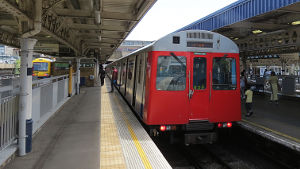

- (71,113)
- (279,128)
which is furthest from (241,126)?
(71,113)

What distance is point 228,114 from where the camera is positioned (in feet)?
18.2

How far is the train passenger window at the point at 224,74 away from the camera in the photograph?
5.48m

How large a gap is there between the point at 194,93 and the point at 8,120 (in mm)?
3977

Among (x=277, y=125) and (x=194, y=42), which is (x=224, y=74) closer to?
(x=194, y=42)

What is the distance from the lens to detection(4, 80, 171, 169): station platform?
12.7 ft

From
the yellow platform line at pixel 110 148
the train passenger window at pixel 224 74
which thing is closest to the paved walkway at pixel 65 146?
the yellow platform line at pixel 110 148

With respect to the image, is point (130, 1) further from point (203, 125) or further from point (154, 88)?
point (203, 125)

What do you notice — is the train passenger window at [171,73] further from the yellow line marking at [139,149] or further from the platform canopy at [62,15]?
the platform canopy at [62,15]

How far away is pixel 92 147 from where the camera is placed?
15.5 ft

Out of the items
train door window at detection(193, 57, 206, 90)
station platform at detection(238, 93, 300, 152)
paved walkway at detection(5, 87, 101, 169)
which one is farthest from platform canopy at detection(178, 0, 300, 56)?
paved walkway at detection(5, 87, 101, 169)

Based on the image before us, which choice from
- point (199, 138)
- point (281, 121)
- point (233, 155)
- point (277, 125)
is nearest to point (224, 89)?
point (199, 138)

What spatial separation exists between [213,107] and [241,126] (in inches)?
89.4

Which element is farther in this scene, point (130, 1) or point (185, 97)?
point (130, 1)

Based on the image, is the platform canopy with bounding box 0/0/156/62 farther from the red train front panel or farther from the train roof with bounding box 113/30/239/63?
the red train front panel
